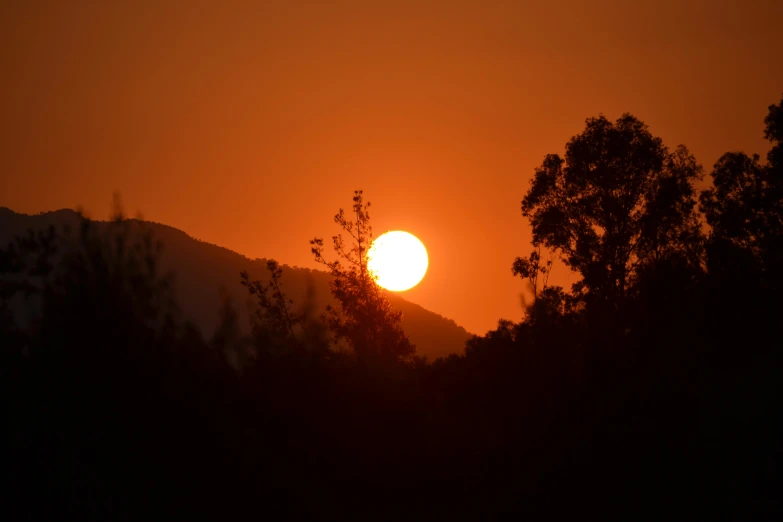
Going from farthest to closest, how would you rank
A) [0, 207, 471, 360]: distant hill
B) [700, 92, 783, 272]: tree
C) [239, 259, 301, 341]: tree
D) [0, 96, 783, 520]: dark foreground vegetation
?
[0, 207, 471, 360]: distant hill
[700, 92, 783, 272]: tree
[239, 259, 301, 341]: tree
[0, 96, 783, 520]: dark foreground vegetation

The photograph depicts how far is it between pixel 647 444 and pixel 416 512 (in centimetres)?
406

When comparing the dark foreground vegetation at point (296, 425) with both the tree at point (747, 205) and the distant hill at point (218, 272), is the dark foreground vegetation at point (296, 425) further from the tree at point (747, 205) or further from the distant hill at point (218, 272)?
the distant hill at point (218, 272)

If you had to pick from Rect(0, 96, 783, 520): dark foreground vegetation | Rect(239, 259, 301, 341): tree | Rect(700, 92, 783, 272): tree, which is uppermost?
Rect(700, 92, 783, 272): tree

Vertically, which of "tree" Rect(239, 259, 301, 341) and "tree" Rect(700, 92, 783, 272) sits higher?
"tree" Rect(700, 92, 783, 272)

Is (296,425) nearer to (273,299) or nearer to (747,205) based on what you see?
(273,299)

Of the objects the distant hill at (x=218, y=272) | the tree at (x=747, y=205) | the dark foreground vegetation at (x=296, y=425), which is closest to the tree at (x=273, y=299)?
the dark foreground vegetation at (x=296, y=425)

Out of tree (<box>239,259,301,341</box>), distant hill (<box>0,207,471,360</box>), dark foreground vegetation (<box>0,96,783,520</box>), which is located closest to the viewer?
dark foreground vegetation (<box>0,96,783,520</box>)

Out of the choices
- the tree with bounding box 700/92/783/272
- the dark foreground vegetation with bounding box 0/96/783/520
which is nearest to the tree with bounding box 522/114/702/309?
the tree with bounding box 700/92/783/272

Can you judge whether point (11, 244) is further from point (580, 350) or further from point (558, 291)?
point (558, 291)

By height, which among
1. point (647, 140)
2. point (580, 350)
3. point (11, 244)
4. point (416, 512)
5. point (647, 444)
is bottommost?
point (416, 512)

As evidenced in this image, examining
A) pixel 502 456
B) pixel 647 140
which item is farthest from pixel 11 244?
pixel 647 140

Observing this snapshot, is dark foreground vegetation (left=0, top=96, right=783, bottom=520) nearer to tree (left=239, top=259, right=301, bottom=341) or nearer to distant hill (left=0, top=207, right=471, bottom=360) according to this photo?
tree (left=239, top=259, right=301, bottom=341)

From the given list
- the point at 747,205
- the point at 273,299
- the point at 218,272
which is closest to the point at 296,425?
the point at 273,299

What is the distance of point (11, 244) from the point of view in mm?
13477
